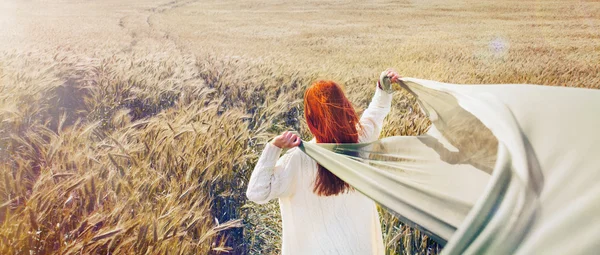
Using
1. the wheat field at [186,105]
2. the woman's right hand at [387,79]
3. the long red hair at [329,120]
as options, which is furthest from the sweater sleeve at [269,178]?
the woman's right hand at [387,79]

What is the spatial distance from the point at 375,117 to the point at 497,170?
3.07 ft

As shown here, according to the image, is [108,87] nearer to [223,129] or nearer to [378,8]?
[223,129]

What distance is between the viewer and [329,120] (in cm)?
153

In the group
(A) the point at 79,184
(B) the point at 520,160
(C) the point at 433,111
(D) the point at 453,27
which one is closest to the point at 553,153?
(B) the point at 520,160

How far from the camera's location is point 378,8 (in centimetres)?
1862

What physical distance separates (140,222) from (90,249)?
→ 0.81ft

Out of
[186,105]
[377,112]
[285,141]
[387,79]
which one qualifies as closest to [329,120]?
[285,141]

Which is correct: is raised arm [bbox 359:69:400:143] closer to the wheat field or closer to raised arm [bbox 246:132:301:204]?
raised arm [bbox 246:132:301:204]

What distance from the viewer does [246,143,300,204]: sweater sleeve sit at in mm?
1438

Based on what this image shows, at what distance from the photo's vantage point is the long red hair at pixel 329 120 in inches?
58.3

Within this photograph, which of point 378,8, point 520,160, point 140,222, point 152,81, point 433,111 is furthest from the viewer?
point 378,8

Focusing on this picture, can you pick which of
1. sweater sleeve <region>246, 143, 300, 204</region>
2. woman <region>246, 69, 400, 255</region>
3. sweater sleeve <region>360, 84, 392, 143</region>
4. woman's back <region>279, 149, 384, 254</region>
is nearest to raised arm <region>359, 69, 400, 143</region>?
sweater sleeve <region>360, 84, 392, 143</region>

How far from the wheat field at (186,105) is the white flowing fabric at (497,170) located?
0.59 meters

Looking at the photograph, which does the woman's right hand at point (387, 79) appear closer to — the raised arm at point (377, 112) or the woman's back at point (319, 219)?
the raised arm at point (377, 112)
